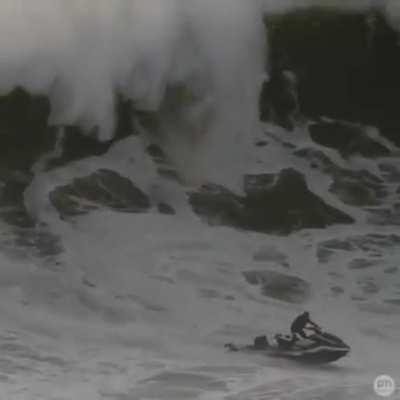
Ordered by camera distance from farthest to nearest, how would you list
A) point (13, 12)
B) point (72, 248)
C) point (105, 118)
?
point (72, 248), point (105, 118), point (13, 12)

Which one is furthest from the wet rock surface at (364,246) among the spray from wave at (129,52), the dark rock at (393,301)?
the spray from wave at (129,52)

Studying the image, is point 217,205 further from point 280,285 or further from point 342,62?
point 342,62

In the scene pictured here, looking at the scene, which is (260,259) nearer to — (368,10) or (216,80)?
(216,80)

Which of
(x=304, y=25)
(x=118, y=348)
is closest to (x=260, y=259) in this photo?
(x=118, y=348)

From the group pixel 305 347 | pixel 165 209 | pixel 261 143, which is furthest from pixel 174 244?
pixel 305 347

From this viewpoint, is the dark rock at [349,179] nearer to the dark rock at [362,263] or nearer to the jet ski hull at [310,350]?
the dark rock at [362,263]
